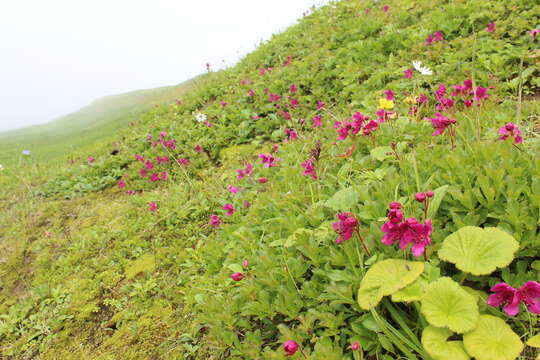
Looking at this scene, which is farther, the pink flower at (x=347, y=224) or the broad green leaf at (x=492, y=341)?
the pink flower at (x=347, y=224)

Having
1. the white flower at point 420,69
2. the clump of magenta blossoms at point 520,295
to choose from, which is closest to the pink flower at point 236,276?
the clump of magenta blossoms at point 520,295

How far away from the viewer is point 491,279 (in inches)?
63.8

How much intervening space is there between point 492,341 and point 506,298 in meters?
0.20

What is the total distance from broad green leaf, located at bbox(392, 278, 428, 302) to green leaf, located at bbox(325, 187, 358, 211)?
30.0 inches

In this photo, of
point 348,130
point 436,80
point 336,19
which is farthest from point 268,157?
point 336,19

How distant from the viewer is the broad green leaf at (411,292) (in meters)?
1.51

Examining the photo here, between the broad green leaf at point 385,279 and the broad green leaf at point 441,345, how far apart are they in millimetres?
221

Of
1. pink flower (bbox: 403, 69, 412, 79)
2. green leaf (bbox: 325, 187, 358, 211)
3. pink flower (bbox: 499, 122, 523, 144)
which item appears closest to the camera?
pink flower (bbox: 499, 122, 523, 144)

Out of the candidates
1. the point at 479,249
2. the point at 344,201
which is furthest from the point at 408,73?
the point at 479,249

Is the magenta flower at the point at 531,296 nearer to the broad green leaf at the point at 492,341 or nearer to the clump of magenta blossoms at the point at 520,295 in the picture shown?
the clump of magenta blossoms at the point at 520,295

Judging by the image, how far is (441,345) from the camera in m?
1.37

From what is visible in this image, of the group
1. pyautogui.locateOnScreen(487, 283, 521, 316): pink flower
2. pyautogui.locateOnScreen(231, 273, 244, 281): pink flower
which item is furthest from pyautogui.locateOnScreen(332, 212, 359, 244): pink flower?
pyautogui.locateOnScreen(231, 273, 244, 281): pink flower

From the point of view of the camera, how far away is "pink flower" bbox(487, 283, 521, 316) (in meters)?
1.33

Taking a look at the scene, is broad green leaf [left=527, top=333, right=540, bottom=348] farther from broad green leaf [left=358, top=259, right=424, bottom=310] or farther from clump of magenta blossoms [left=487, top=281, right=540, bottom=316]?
broad green leaf [left=358, top=259, right=424, bottom=310]
